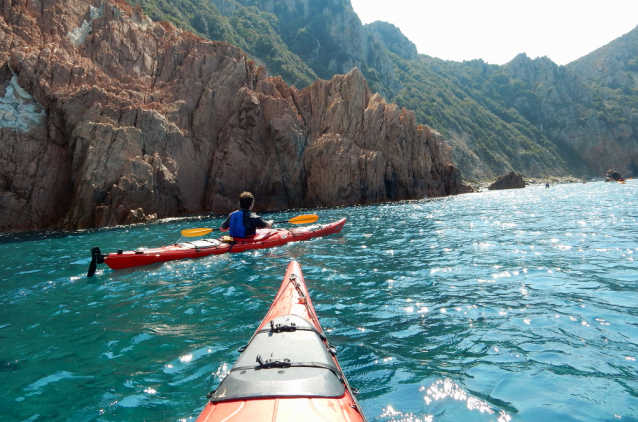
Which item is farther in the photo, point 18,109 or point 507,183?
point 507,183

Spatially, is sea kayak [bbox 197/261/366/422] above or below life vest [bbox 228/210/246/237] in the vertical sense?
below

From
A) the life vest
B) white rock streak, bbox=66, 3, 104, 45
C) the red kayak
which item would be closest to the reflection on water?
the red kayak

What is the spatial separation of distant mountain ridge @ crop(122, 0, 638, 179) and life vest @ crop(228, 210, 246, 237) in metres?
63.2

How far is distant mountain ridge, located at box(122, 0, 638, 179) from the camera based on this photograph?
7575 cm

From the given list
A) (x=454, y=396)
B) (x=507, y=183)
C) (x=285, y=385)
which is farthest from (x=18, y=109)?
(x=507, y=183)

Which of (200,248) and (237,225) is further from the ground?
(237,225)

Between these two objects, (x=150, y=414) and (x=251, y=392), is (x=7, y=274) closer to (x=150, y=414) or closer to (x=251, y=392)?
(x=150, y=414)

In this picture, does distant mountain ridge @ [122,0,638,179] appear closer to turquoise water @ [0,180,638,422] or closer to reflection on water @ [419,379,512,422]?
turquoise water @ [0,180,638,422]

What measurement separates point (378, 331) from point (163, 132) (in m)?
26.5

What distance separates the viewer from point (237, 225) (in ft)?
38.0

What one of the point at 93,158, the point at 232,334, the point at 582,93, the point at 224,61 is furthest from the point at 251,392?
the point at 582,93

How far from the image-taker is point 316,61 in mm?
83750

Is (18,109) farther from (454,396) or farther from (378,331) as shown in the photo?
(454,396)

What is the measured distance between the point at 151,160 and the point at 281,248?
1763 cm
